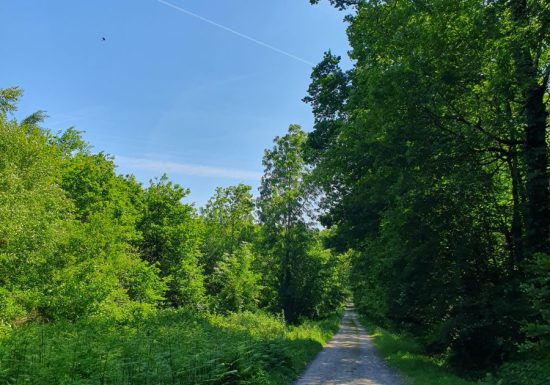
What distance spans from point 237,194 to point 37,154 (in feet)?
141

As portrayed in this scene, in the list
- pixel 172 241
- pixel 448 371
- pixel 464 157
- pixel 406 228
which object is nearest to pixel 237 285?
pixel 172 241

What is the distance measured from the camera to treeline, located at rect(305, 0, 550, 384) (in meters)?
11.7

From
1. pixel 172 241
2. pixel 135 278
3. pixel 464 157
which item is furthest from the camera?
pixel 172 241

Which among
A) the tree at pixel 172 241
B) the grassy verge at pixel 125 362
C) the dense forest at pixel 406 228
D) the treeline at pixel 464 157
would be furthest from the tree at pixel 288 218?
the grassy verge at pixel 125 362

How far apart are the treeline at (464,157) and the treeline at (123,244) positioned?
12.8 m

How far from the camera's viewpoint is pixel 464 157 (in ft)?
45.6

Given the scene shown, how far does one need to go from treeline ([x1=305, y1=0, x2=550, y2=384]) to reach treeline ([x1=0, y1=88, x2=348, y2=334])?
12765 millimetres

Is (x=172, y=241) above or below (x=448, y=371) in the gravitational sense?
above

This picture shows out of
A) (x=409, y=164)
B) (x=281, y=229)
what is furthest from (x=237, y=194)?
(x=409, y=164)

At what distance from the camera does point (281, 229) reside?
4341 centimetres

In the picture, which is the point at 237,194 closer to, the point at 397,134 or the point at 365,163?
the point at 365,163

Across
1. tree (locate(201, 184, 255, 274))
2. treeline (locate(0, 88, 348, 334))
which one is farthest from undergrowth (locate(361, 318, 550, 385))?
tree (locate(201, 184, 255, 274))

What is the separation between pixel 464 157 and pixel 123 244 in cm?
1978

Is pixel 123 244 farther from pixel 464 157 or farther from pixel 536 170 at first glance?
pixel 536 170
